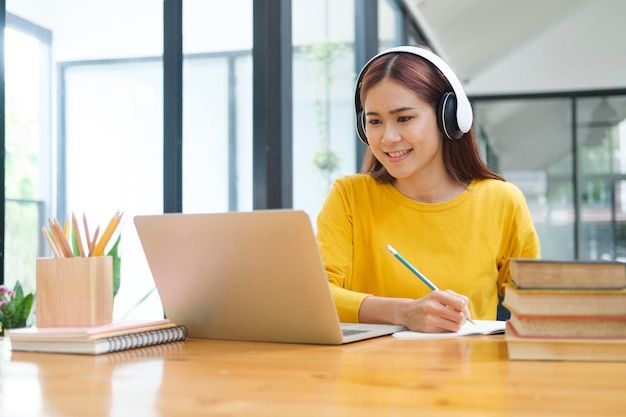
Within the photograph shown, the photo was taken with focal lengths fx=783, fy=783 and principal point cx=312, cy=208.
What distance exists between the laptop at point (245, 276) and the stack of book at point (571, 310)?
29 cm

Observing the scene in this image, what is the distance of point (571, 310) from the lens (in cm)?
100

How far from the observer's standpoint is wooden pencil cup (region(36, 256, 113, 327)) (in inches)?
47.2

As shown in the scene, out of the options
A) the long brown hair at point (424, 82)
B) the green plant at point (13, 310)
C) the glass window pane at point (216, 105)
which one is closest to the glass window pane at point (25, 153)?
the green plant at point (13, 310)

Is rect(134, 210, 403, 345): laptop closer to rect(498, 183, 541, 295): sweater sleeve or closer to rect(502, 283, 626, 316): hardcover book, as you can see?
rect(502, 283, 626, 316): hardcover book

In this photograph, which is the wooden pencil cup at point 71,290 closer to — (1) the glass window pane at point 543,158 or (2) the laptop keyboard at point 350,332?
(2) the laptop keyboard at point 350,332

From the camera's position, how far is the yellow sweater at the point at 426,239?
1.71m

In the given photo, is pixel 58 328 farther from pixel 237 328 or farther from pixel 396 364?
pixel 396 364

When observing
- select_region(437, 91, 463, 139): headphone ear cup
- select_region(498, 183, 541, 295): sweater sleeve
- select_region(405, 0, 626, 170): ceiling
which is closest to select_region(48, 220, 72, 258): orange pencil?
select_region(437, 91, 463, 139): headphone ear cup

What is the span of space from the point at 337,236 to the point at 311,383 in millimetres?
924

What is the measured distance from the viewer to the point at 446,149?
186 cm

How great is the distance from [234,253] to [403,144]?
65 centimetres

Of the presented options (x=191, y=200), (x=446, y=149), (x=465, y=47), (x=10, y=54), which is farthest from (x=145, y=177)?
(x=465, y=47)

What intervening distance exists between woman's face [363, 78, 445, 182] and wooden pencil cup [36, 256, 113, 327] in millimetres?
735

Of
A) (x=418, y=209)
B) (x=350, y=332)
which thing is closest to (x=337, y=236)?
(x=418, y=209)
